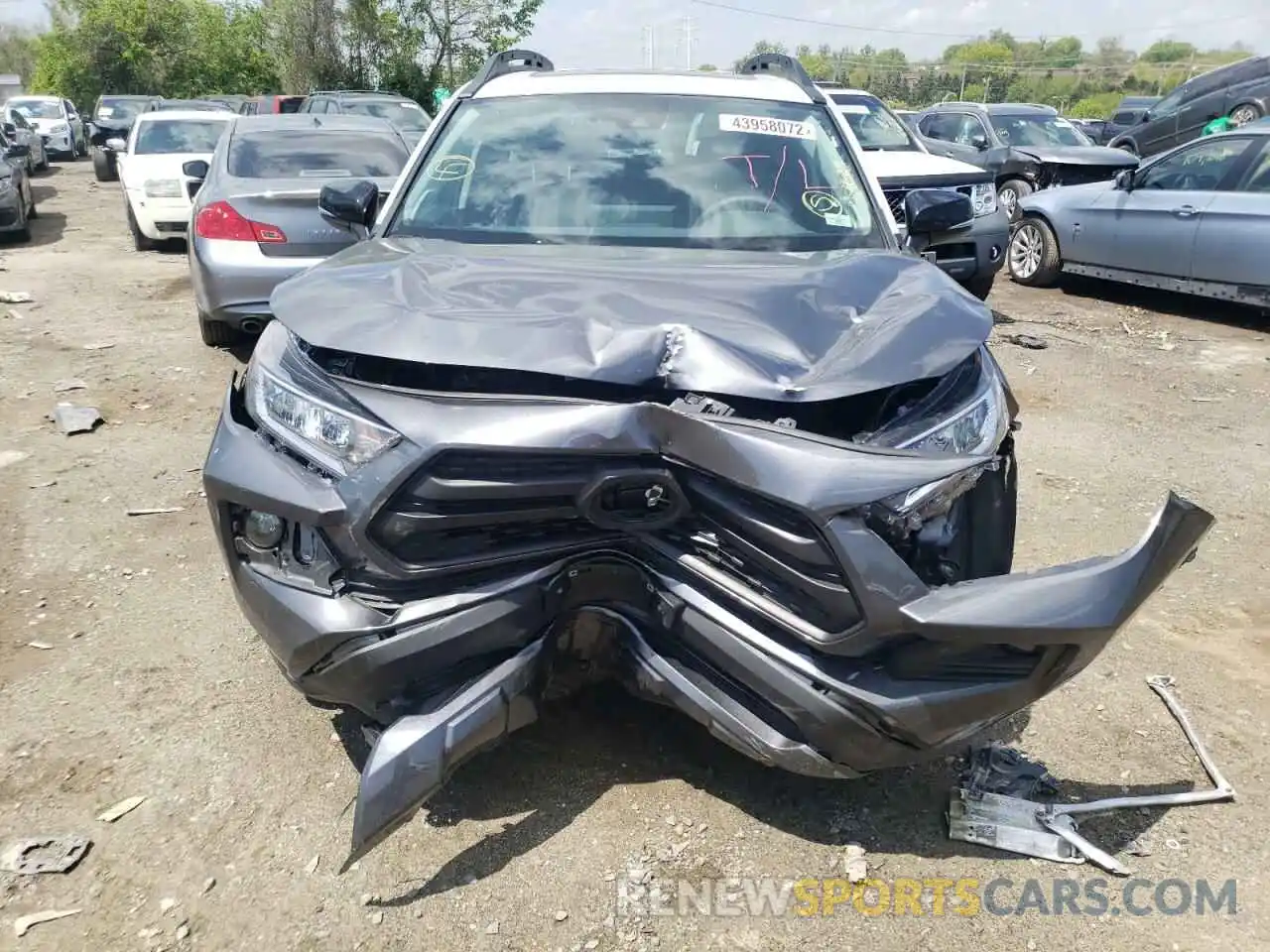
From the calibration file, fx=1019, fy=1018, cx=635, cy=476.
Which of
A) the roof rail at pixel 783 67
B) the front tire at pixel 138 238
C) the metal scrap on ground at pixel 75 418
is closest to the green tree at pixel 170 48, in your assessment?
the front tire at pixel 138 238

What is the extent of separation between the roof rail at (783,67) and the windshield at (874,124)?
5416 mm

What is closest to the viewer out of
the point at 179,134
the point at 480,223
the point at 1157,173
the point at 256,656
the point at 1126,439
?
the point at 256,656

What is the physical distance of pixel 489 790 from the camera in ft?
9.20

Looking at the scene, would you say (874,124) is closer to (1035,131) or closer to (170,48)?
(1035,131)

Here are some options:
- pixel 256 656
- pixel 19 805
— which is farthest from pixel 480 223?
pixel 19 805

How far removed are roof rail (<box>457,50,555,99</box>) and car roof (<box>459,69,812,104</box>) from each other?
0.05 metres

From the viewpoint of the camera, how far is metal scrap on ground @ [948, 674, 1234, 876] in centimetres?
260

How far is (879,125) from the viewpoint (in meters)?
10.5

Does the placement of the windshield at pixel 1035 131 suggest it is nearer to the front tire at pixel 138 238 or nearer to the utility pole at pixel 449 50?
the front tire at pixel 138 238

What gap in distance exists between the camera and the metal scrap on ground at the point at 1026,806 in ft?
8.54

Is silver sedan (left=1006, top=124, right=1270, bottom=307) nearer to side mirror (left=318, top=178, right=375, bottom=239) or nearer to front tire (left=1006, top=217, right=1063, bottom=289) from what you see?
front tire (left=1006, top=217, right=1063, bottom=289)

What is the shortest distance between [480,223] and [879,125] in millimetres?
7993

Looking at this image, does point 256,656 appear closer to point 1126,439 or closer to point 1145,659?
point 1145,659

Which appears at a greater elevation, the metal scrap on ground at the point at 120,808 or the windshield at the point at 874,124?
the windshield at the point at 874,124
